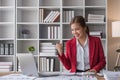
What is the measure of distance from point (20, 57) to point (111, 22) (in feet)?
9.80

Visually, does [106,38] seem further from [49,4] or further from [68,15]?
[49,4]

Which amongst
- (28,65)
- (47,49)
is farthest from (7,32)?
(28,65)

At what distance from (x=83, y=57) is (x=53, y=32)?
205 cm

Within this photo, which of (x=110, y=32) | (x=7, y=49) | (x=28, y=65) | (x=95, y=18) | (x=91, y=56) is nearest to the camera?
(x=28, y=65)

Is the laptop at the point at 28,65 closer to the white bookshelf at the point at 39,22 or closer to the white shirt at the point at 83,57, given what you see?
the white shirt at the point at 83,57

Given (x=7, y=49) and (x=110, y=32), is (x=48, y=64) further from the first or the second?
(x=110, y=32)

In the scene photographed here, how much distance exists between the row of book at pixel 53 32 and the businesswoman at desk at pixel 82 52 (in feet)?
6.12

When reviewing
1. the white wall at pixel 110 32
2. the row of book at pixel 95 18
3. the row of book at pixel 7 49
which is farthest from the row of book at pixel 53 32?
the white wall at pixel 110 32

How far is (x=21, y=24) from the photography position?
486cm

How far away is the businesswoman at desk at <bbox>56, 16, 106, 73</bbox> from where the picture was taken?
2.77m

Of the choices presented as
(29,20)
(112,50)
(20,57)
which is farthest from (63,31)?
(20,57)

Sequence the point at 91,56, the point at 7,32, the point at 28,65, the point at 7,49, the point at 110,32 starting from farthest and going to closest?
the point at 7,32 < the point at 110,32 < the point at 7,49 < the point at 91,56 < the point at 28,65

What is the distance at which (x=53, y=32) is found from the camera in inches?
188

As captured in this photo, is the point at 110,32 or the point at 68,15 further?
the point at 110,32
